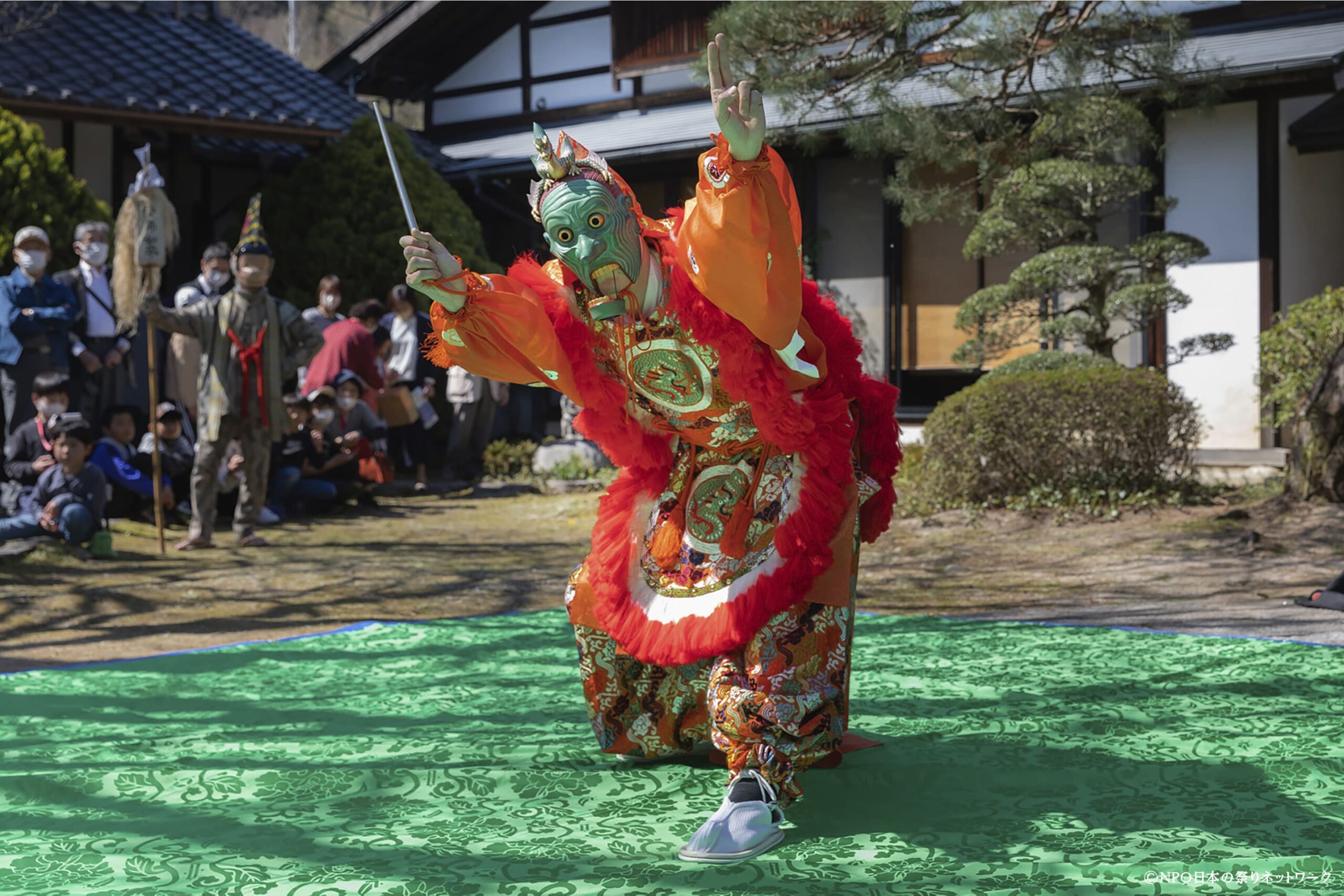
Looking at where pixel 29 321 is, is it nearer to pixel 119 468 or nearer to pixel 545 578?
pixel 119 468

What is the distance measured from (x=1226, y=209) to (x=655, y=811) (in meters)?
8.74

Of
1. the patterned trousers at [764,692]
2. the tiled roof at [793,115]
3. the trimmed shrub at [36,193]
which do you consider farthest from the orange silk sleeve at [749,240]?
the trimmed shrub at [36,193]

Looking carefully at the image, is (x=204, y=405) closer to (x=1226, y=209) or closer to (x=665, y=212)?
(x=665, y=212)

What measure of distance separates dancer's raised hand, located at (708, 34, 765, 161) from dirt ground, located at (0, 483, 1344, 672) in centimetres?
328

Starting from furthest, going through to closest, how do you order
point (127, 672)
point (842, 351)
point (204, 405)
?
point (204, 405) < point (127, 672) < point (842, 351)

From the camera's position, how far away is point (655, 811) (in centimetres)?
286

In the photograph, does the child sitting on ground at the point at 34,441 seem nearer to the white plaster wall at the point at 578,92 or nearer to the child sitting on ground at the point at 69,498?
the child sitting on ground at the point at 69,498

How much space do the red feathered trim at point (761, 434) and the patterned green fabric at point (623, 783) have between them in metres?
0.45

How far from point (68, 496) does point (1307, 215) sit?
926 cm

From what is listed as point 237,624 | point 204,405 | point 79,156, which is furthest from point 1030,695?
point 79,156

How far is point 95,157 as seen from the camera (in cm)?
1135

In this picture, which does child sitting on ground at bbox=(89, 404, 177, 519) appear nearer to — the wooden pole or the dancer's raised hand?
the wooden pole

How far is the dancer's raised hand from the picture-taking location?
2.44 m

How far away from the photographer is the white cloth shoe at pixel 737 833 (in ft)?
8.20
